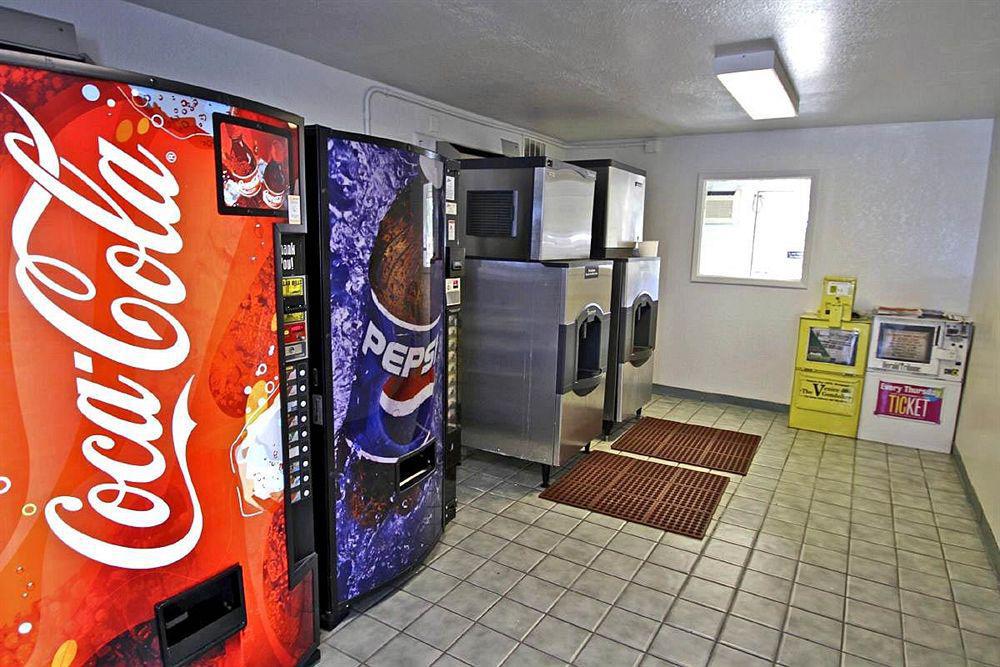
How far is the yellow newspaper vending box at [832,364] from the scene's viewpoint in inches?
185

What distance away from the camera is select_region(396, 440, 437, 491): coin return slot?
99.7 inches

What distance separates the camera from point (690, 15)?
242 centimetres

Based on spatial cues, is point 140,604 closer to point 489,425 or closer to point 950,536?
point 489,425

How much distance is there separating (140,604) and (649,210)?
529cm

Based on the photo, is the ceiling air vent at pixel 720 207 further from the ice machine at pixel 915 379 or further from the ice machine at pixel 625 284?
the ice machine at pixel 915 379

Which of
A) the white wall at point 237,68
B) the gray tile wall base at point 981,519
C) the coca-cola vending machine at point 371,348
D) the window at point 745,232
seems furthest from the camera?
the window at point 745,232

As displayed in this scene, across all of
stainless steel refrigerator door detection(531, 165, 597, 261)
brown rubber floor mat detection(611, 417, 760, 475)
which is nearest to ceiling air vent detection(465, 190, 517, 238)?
stainless steel refrigerator door detection(531, 165, 597, 261)

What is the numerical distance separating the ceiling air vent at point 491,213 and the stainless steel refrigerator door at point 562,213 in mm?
170

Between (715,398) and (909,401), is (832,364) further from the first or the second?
(715,398)

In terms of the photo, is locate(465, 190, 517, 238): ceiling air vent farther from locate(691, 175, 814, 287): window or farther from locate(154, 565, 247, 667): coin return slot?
locate(691, 175, 814, 287): window

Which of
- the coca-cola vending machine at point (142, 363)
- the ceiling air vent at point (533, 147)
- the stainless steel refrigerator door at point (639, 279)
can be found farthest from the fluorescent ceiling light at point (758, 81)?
the coca-cola vending machine at point (142, 363)

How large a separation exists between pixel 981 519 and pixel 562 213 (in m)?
2.95

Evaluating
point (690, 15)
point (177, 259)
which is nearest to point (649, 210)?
point (690, 15)

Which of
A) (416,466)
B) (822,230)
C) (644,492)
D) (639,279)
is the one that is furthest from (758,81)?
(416,466)
